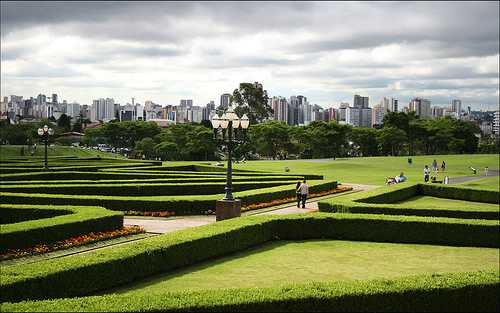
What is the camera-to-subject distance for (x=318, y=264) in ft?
49.7

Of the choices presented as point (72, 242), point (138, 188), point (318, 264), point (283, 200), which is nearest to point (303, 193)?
point (283, 200)

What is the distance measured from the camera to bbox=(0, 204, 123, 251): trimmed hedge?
1494cm

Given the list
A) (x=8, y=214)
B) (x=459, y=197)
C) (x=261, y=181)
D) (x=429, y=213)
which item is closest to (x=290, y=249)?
(x=429, y=213)

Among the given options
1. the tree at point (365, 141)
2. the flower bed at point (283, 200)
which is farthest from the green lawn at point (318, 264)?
the tree at point (365, 141)

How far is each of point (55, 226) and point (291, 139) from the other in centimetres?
7952

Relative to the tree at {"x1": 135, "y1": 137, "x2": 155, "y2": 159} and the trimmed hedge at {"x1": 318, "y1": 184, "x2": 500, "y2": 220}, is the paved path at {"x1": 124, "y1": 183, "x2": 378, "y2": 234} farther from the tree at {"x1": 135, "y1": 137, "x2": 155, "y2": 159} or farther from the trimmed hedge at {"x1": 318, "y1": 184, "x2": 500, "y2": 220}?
the tree at {"x1": 135, "y1": 137, "x2": 155, "y2": 159}

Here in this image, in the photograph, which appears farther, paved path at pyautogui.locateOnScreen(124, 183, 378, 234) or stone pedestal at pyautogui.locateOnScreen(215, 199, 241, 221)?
stone pedestal at pyautogui.locateOnScreen(215, 199, 241, 221)

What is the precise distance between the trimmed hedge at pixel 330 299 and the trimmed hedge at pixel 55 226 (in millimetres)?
7318

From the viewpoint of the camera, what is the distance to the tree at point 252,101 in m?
106

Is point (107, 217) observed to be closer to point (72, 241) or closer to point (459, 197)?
point (72, 241)

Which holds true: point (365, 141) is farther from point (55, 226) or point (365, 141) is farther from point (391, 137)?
point (55, 226)

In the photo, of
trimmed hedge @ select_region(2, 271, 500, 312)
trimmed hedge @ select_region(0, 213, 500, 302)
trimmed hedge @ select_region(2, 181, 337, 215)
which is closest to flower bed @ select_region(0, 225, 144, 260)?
trimmed hedge @ select_region(0, 213, 500, 302)

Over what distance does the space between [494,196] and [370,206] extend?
11811mm

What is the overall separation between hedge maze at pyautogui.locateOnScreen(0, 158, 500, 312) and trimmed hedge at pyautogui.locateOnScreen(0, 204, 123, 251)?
0.03 m
